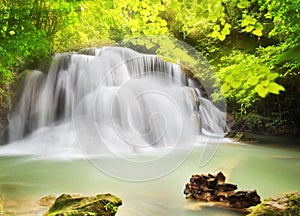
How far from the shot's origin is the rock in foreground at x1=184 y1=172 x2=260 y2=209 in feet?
9.98

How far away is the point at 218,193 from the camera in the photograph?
10.6 feet

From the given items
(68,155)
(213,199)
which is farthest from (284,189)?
(68,155)

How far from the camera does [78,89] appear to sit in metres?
9.43

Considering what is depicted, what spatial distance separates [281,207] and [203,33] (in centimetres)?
1029

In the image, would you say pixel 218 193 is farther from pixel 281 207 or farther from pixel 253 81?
pixel 253 81

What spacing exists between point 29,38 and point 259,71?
292 centimetres

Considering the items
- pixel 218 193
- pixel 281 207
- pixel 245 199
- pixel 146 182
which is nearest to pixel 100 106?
pixel 146 182

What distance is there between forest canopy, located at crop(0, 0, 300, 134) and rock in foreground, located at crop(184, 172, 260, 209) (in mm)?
1165

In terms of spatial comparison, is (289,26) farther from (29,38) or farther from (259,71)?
(259,71)

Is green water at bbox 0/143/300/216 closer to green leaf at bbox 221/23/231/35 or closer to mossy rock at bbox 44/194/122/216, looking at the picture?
mossy rock at bbox 44/194/122/216

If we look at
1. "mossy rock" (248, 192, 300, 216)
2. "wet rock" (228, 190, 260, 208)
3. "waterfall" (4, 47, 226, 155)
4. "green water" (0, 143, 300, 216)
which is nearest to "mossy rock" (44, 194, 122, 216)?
"green water" (0, 143, 300, 216)

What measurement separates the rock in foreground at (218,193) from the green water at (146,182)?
151 millimetres

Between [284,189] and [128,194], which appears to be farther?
[284,189]

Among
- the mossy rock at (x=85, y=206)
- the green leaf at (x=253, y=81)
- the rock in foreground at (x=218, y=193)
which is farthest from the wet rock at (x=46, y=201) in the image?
the green leaf at (x=253, y=81)
